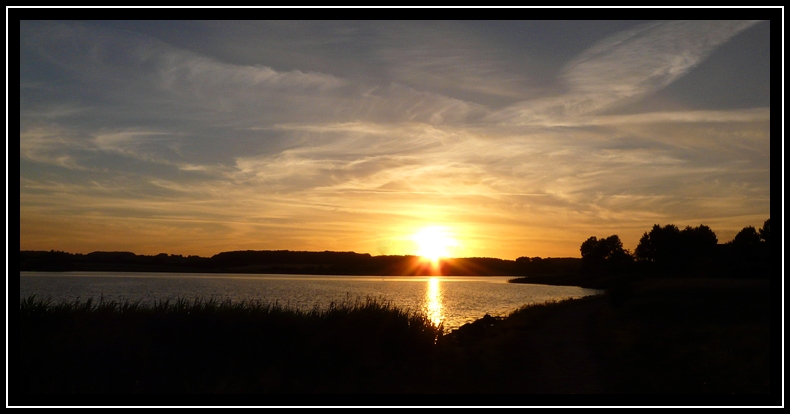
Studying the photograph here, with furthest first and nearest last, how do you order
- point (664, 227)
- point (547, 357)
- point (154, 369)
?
point (664, 227) → point (547, 357) → point (154, 369)

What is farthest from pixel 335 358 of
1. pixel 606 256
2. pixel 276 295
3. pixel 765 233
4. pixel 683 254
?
pixel 606 256

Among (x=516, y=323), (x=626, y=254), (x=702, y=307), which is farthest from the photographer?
(x=626, y=254)

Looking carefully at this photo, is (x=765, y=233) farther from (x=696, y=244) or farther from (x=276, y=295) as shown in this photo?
(x=276, y=295)

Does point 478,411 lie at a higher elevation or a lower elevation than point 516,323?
higher

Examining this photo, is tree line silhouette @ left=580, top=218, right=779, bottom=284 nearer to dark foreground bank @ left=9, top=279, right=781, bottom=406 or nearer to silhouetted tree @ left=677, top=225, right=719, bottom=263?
silhouetted tree @ left=677, top=225, right=719, bottom=263

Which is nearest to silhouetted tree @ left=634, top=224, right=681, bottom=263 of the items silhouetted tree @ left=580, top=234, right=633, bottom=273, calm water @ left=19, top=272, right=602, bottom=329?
silhouetted tree @ left=580, top=234, right=633, bottom=273

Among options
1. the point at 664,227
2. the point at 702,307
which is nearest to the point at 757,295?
the point at 702,307

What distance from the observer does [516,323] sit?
30922 millimetres

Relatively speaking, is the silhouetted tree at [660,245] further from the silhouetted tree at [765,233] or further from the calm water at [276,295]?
the calm water at [276,295]

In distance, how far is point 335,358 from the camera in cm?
1817

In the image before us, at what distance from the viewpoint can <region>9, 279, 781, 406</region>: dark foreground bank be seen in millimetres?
14062
